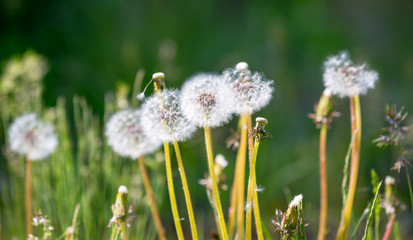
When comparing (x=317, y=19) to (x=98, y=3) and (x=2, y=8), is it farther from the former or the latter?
(x=2, y=8)

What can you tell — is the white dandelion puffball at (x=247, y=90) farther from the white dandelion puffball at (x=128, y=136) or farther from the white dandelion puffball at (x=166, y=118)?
the white dandelion puffball at (x=128, y=136)

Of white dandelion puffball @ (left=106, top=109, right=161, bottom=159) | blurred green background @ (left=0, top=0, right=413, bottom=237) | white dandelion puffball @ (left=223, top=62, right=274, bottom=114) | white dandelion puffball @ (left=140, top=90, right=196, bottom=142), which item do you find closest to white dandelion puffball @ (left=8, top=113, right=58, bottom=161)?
white dandelion puffball @ (left=106, top=109, right=161, bottom=159)

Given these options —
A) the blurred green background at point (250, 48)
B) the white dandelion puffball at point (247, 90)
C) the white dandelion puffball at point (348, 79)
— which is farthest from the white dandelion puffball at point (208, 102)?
the blurred green background at point (250, 48)

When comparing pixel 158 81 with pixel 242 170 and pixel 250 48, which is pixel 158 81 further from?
pixel 250 48

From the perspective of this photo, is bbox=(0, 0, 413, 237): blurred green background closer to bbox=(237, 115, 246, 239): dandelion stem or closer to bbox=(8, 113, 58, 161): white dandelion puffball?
bbox=(8, 113, 58, 161): white dandelion puffball

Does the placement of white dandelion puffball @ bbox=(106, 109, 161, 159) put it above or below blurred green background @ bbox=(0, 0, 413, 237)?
below

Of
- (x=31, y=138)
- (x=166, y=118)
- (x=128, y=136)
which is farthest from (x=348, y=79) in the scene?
(x=31, y=138)

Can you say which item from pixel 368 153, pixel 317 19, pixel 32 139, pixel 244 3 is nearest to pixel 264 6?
pixel 244 3
